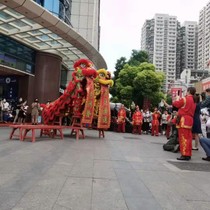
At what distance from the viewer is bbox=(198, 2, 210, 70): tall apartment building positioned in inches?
3923

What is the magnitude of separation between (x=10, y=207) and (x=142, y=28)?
325 ft

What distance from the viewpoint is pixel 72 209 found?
3305mm

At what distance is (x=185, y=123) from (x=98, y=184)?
3.91m

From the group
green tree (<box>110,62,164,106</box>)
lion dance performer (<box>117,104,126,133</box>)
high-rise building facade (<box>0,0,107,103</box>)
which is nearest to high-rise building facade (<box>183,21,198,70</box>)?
green tree (<box>110,62,164,106</box>)

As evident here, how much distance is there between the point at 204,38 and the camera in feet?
331

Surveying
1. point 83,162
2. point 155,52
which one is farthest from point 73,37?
point 155,52

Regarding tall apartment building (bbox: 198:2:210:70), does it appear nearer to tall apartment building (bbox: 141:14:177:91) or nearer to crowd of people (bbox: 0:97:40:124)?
tall apartment building (bbox: 141:14:177:91)

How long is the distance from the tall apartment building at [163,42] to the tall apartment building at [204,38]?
10.1 meters

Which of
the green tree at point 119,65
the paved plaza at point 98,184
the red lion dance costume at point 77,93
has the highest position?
the green tree at point 119,65

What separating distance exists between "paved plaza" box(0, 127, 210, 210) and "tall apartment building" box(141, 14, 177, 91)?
8718 centimetres

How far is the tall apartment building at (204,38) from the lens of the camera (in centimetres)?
9965

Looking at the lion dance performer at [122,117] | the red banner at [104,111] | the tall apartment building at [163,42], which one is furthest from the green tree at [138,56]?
the tall apartment building at [163,42]

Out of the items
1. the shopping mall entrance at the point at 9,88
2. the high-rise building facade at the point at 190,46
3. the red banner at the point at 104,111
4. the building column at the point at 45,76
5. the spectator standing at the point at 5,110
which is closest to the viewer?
the red banner at the point at 104,111

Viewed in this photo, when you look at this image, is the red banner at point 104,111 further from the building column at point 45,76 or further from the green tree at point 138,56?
the green tree at point 138,56
